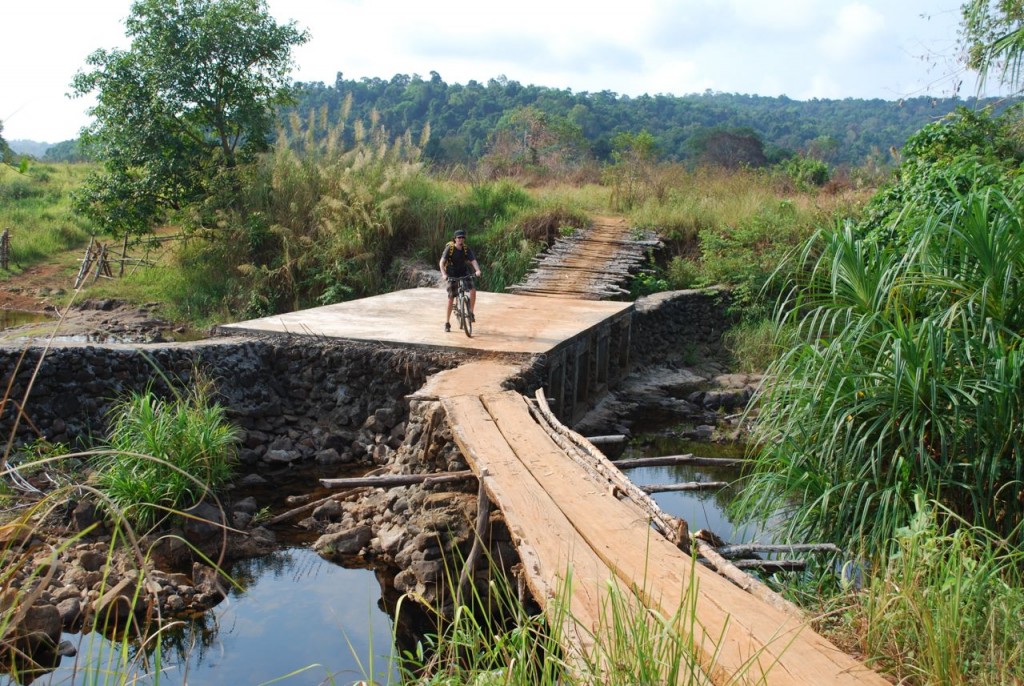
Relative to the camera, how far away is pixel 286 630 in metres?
6.41

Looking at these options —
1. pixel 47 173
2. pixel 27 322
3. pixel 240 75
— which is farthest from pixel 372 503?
pixel 47 173

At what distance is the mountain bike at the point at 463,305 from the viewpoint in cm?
1024

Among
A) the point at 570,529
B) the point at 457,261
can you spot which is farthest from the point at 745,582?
the point at 457,261

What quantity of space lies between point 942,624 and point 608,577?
137 cm

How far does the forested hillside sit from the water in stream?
2100 centimetres

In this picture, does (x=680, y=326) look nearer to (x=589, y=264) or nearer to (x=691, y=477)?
A: (x=589, y=264)

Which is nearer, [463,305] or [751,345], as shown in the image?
[463,305]

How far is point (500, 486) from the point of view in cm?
559

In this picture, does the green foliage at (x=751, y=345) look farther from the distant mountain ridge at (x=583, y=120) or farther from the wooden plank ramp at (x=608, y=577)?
the distant mountain ridge at (x=583, y=120)

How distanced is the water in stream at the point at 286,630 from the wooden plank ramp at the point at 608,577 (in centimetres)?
99

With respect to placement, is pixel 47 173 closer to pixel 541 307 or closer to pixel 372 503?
pixel 541 307

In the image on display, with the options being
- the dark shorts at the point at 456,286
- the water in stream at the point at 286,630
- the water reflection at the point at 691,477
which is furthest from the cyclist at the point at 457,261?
the water in stream at the point at 286,630

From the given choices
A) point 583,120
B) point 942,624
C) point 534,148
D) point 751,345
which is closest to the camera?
point 942,624

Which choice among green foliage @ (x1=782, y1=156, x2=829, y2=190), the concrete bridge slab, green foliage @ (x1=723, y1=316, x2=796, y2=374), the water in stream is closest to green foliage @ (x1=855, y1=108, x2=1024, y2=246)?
green foliage @ (x1=723, y1=316, x2=796, y2=374)
